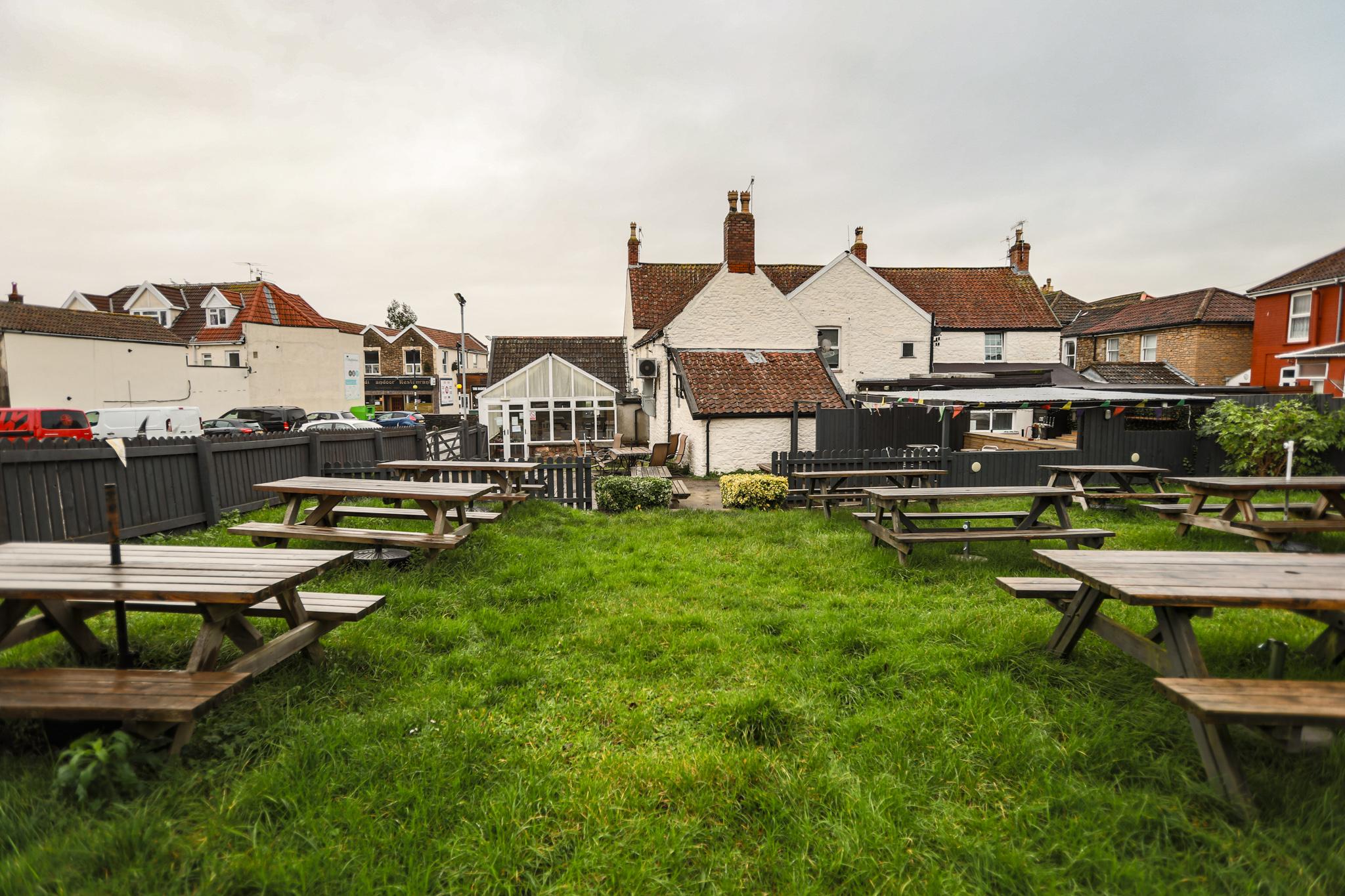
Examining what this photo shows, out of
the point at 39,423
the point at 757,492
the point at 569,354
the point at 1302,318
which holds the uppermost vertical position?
the point at 1302,318

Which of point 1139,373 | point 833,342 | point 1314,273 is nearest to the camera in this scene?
point 1314,273

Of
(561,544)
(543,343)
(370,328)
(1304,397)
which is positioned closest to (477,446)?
(561,544)

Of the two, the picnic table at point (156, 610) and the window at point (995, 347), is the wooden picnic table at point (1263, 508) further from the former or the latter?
the window at point (995, 347)

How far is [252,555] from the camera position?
378 centimetres

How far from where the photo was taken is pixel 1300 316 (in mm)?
24234

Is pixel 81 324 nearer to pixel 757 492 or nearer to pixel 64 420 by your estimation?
pixel 64 420

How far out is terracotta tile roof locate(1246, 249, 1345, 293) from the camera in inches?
898

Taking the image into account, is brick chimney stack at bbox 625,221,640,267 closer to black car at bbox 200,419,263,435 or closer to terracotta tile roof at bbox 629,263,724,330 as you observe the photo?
terracotta tile roof at bbox 629,263,724,330

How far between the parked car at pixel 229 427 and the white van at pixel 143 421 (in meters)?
1.86

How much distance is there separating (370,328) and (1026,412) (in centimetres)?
6037

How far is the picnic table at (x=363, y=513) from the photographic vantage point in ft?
20.7

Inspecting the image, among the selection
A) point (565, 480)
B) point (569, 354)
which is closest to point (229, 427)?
point (569, 354)

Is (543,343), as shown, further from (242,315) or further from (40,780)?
(40,780)

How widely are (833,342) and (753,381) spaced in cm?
919
